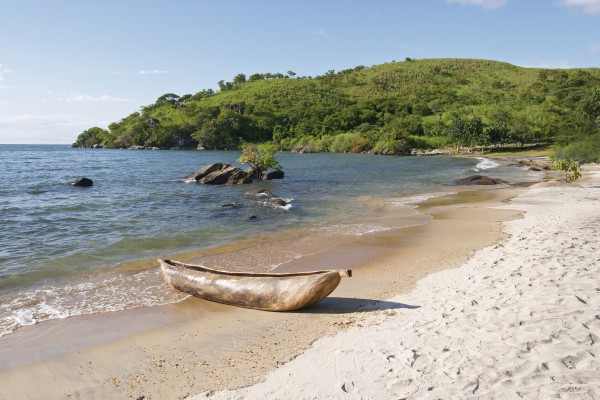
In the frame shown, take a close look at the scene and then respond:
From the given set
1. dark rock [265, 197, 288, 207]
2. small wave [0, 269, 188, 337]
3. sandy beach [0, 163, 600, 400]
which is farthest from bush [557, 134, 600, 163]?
small wave [0, 269, 188, 337]

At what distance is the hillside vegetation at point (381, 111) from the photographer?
87.7 m

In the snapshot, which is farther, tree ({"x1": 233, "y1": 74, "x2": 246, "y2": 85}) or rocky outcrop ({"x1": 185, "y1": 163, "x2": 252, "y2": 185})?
tree ({"x1": 233, "y1": 74, "x2": 246, "y2": 85})

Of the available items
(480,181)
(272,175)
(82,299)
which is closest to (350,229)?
(82,299)

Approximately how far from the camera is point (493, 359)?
561 cm

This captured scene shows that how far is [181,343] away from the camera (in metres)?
7.28

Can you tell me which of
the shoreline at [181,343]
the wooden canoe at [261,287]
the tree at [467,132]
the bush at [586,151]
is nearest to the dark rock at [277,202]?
the shoreline at [181,343]

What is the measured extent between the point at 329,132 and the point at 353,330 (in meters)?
107

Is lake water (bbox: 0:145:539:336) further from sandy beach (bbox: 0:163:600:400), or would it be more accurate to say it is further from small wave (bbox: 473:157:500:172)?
small wave (bbox: 473:157:500:172)

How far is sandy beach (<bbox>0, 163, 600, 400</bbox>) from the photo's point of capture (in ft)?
17.4

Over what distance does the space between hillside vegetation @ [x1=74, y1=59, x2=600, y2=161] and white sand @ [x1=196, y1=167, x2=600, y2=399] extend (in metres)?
62.4

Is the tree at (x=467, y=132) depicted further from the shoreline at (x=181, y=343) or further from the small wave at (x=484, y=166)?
the shoreline at (x=181, y=343)

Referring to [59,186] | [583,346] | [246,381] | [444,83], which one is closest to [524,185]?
[583,346]

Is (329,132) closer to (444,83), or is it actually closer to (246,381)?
(444,83)

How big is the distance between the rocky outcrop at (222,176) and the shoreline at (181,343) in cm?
2594
